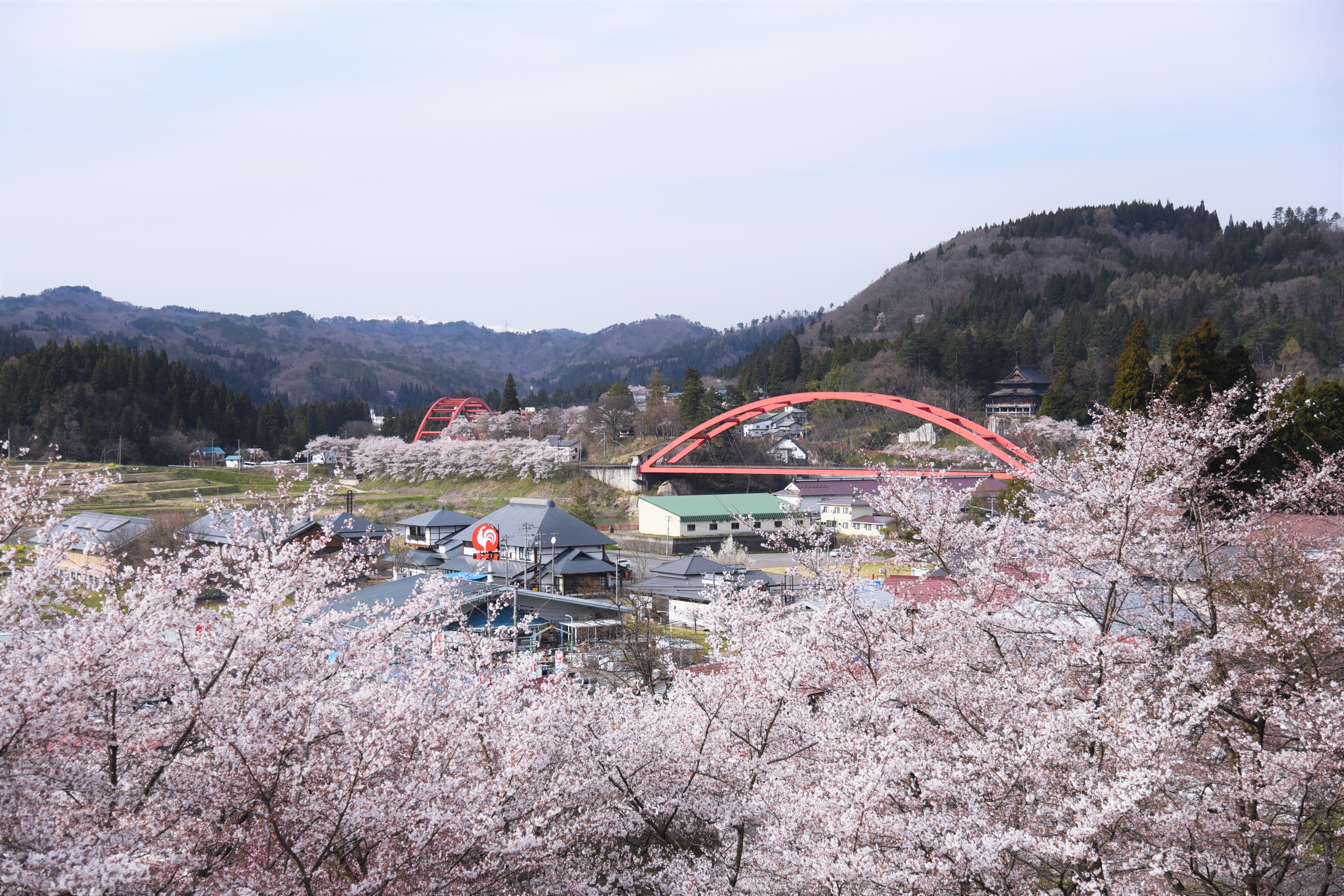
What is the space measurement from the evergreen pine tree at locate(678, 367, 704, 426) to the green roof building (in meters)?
15.2

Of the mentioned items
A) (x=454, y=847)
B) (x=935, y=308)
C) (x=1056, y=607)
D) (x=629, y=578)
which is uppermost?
(x=935, y=308)

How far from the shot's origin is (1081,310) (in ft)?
204

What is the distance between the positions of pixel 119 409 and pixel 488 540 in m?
39.9

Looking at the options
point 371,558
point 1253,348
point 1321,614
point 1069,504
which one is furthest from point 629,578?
point 1253,348

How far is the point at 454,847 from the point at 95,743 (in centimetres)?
186

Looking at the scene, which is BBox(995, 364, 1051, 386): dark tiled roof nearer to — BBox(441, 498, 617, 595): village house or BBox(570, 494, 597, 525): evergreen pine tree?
BBox(570, 494, 597, 525): evergreen pine tree

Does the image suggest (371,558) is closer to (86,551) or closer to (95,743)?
(86,551)

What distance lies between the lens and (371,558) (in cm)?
927

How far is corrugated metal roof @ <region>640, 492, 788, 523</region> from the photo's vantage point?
33.8 m

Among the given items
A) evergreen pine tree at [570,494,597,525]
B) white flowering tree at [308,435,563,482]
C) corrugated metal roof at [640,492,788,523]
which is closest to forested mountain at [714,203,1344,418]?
corrugated metal roof at [640,492,788,523]

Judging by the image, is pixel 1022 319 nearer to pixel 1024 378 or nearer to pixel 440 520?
pixel 1024 378

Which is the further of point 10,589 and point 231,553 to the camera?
point 231,553

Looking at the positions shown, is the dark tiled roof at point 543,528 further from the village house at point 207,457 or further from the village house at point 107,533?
the village house at point 207,457

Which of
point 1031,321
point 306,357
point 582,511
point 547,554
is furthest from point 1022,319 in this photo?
point 306,357
